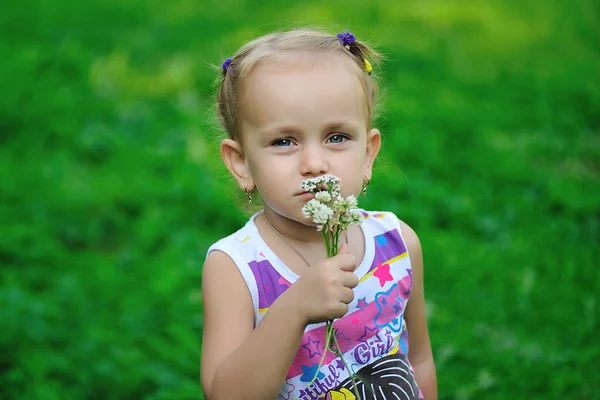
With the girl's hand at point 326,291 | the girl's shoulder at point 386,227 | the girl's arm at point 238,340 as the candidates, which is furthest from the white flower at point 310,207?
the girl's shoulder at point 386,227

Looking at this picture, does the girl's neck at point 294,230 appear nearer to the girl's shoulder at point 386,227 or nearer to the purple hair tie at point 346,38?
the girl's shoulder at point 386,227

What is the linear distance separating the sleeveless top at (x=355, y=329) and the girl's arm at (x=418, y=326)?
10cm

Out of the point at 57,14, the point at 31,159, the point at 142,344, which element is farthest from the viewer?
the point at 57,14

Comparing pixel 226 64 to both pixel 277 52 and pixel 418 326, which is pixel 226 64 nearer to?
pixel 277 52

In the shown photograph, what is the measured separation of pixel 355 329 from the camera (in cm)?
205

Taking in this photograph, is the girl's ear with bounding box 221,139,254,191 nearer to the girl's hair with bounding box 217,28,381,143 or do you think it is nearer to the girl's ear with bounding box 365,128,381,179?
the girl's hair with bounding box 217,28,381,143

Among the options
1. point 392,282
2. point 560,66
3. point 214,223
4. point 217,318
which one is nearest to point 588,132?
point 560,66

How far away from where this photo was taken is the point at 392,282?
7.00ft

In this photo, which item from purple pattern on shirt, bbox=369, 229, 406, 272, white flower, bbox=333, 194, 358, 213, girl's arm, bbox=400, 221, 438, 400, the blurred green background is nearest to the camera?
white flower, bbox=333, 194, 358, 213

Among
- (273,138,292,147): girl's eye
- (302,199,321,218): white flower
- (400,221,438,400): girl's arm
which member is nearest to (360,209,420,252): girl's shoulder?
(400,221,438,400): girl's arm

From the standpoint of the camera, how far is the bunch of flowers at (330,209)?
5.74 feet

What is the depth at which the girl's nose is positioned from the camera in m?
1.92

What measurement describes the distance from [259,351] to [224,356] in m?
0.14

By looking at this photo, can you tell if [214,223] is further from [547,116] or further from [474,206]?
[547,116]
